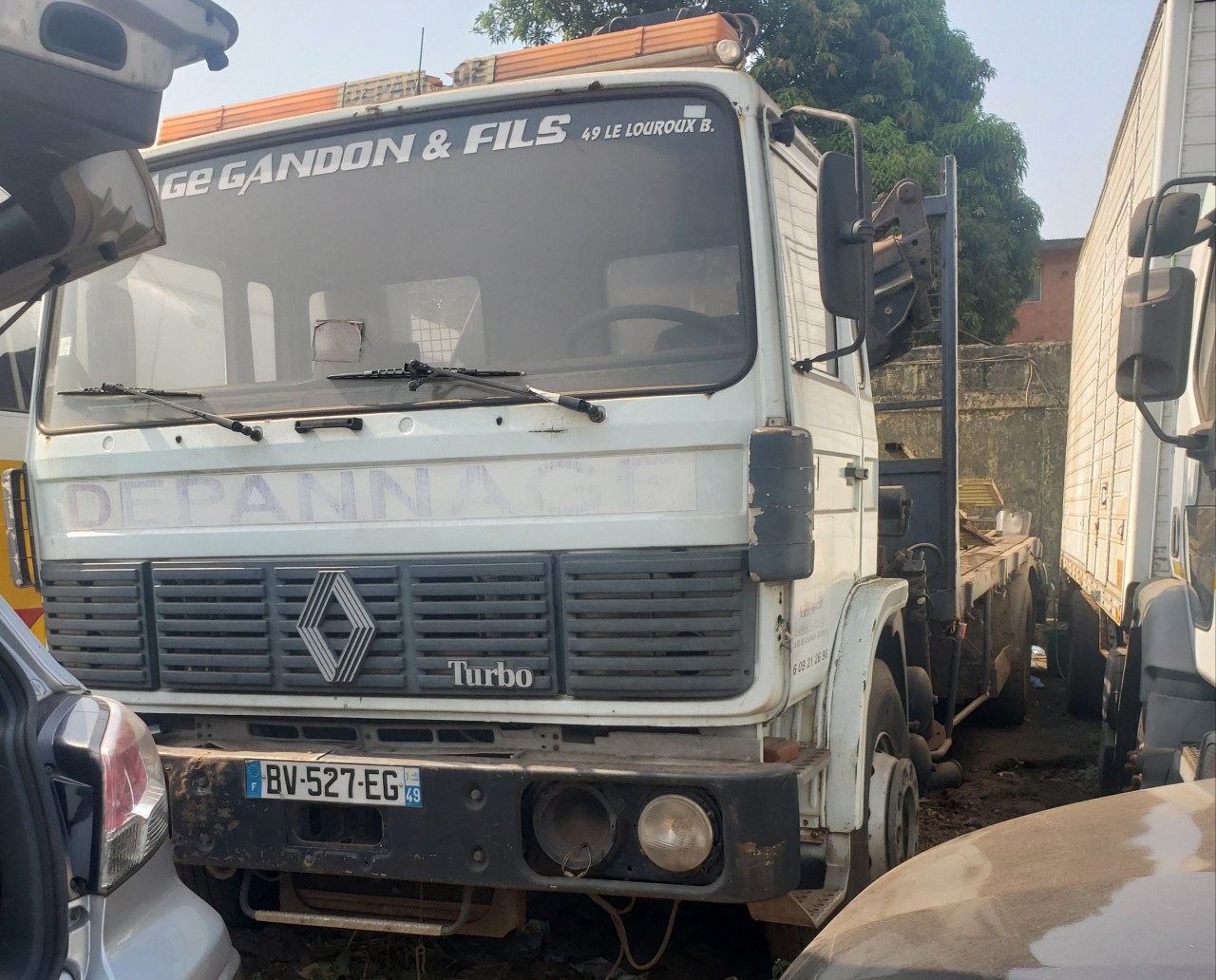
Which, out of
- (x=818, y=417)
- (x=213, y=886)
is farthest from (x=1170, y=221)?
(x=213, y=886)

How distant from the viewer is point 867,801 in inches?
129

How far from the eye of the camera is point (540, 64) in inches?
127

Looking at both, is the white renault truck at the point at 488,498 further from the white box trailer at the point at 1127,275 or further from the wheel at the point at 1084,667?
the wheel at the point at 1084,667

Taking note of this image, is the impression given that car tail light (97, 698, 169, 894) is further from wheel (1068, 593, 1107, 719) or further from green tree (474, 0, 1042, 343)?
green tree (474, 0, 1042, 343)

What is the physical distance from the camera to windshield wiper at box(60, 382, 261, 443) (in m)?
3.03

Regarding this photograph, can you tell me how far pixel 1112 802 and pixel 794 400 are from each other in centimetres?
139

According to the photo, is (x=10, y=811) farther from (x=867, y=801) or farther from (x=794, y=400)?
(x=867, y=801)

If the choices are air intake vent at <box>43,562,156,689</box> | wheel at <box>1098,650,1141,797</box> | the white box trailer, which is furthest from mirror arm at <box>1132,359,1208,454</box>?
air intake vent at <box>43,562,156,689</box>

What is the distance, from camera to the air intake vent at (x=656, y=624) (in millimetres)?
2723

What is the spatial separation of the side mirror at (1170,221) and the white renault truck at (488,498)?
28.1 inches

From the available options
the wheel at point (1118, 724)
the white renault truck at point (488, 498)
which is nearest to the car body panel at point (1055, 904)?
the white renault truck at point (488, 498)

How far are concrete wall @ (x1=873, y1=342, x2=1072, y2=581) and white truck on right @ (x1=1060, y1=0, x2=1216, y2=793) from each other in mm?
7852

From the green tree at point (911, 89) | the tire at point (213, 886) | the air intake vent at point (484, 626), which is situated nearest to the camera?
the air intake vent at point (484, 626)

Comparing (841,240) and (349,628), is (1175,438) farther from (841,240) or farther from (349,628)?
(349,628)
